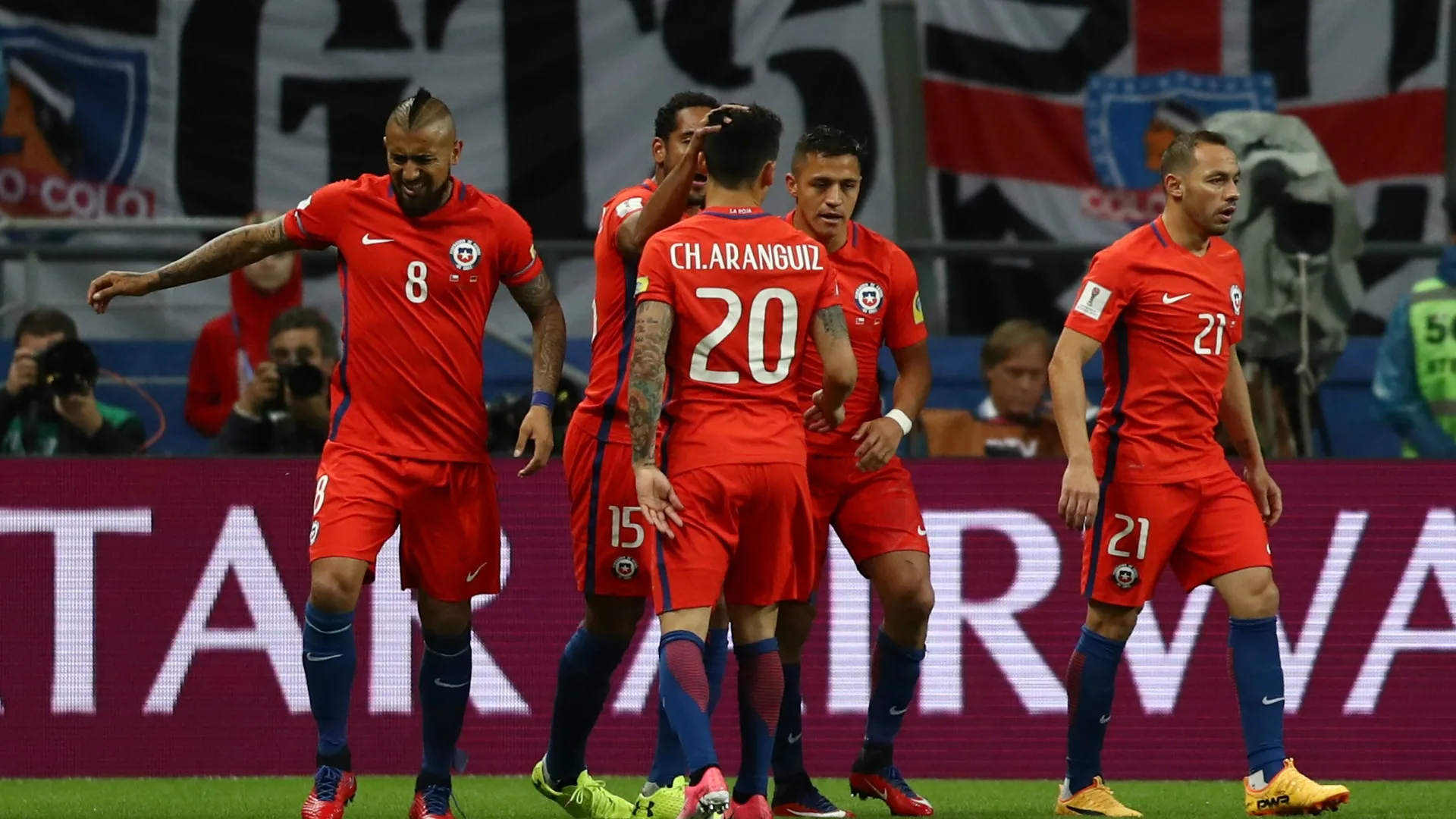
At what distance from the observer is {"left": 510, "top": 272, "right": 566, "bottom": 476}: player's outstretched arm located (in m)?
8.21

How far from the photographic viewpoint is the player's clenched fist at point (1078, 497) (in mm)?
8148

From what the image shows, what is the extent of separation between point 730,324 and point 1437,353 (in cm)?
488

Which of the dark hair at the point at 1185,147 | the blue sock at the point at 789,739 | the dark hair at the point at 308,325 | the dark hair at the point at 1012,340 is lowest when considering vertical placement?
the blue sock at the point at 789,739

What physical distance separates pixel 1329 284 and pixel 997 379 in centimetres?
188

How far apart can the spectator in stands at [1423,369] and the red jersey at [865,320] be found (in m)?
3.30

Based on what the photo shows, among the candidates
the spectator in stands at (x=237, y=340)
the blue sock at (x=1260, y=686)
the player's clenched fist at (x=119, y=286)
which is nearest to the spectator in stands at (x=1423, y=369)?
the blue sock at (x=1260, y=686)

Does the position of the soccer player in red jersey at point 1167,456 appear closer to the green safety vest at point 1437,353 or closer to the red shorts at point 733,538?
the red shorts at point 733,538

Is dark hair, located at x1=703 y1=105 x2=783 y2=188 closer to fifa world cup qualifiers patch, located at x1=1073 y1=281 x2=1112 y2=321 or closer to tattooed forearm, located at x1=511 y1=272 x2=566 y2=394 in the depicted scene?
tattooed forearm, located at x1=511 y1=272 x2=566 y2=394

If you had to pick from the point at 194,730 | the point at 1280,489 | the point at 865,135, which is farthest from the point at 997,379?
the point at 194,730

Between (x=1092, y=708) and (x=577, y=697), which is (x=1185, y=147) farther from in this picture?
(x=577, y=697)

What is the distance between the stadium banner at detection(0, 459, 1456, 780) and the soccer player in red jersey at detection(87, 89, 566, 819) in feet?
6.28

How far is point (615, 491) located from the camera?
840 centimetres

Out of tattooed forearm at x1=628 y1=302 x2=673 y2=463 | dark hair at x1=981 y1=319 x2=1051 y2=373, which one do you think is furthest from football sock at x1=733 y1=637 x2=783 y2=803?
dark hair at x1=981 y1=319 x2=1051 y2=373

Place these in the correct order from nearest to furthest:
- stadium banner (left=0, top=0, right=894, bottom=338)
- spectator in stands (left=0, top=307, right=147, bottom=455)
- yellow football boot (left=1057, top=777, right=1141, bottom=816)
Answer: yellow football boot (left=1057, top=777, right=1141, bottom=816) → spectator in stands (left=0, top=307, right=147, bottom=455) → stadium banner (left=0, top=0, right=894, bottom=338)
